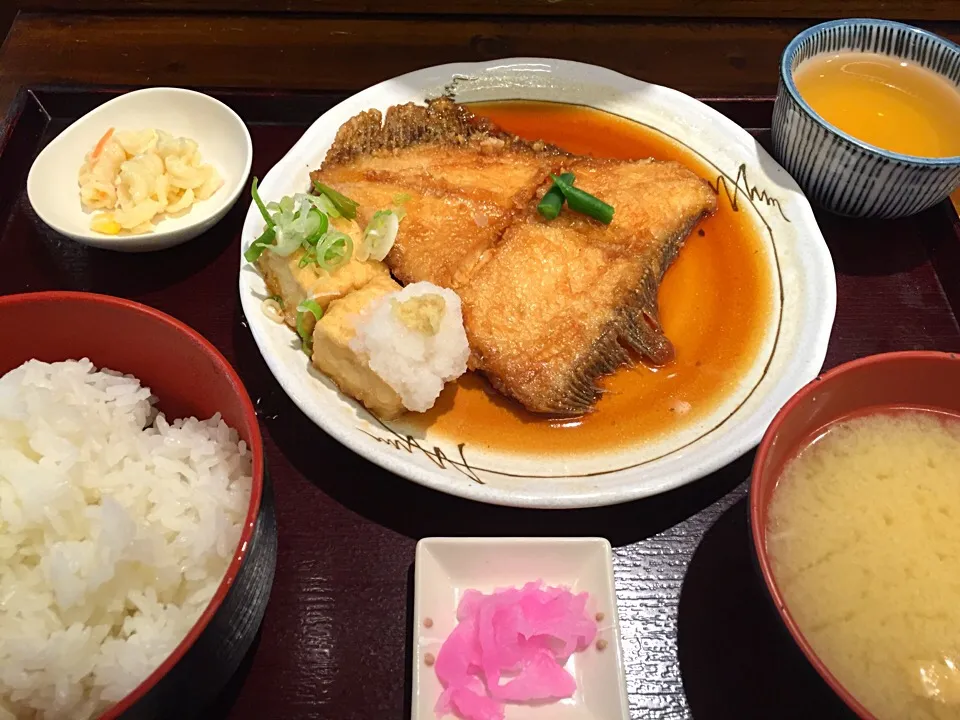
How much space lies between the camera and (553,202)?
2.26 meters

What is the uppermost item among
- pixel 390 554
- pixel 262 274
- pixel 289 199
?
pixel 289 199

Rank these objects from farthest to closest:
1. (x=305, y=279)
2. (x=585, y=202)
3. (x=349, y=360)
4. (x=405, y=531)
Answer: (x=585, y=202) → (x=305, y=279) → (x=349, y=360) → (x=405, y=531)

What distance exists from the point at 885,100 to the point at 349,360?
2.21 meters

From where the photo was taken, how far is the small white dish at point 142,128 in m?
2.25

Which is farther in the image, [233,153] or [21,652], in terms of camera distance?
[233,153]

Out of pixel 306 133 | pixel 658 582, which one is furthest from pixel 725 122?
pixel 658 582

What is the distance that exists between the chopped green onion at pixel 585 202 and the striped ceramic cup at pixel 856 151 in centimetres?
76

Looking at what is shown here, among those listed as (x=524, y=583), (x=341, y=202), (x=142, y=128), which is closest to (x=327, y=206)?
(x=341, y=202)

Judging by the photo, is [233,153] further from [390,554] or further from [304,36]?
[390,554]

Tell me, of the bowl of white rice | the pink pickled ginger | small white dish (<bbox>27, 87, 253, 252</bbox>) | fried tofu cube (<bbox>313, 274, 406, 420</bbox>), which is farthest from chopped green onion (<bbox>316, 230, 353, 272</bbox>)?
the pink pickled ginger

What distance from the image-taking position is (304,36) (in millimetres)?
3105

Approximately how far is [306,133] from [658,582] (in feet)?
6.15

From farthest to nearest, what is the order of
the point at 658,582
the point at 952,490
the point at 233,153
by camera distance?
the point at 233,153, the point at 658,582, the point at 952,490

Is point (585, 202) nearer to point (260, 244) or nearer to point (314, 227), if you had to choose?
point (314, 227)
